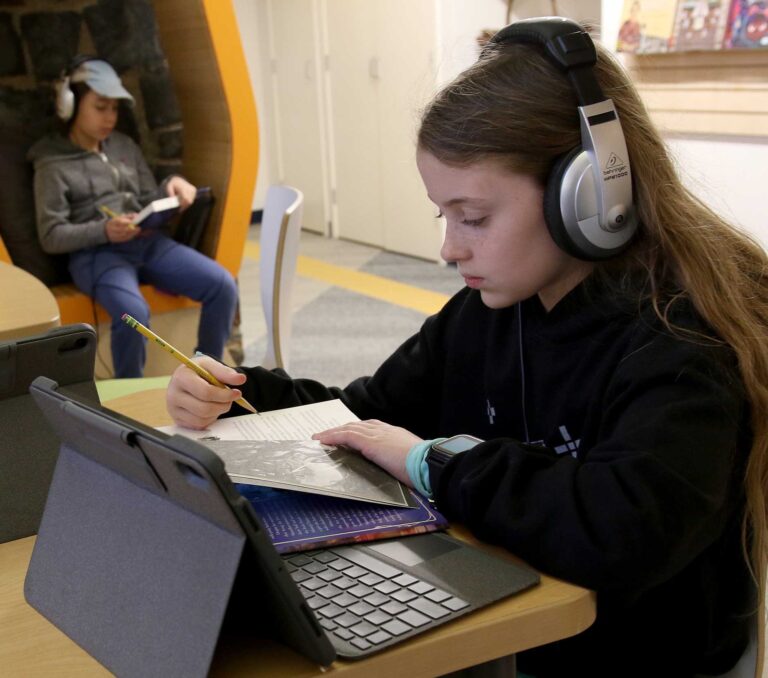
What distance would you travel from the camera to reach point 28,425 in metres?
1.04

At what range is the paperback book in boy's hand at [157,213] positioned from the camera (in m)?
3.08

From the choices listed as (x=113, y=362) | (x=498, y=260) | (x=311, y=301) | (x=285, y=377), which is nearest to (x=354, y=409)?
(x=285, y=377)

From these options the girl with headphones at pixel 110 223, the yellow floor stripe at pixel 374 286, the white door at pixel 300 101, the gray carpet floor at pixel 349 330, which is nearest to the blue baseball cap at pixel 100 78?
the girl with headphones at pixel 110 223

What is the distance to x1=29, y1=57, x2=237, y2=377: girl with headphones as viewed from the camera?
10.2ft

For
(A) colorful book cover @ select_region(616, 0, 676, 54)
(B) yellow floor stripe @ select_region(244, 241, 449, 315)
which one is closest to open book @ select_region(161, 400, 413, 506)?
(A) colorful book cover @ select_region(616, 0, 676, 54)

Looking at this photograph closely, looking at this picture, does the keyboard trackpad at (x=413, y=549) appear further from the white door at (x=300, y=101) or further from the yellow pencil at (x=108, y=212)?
the white door at (x=300, y=101)

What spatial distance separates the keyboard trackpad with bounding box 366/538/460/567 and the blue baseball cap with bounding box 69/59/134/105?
2598 millimetres

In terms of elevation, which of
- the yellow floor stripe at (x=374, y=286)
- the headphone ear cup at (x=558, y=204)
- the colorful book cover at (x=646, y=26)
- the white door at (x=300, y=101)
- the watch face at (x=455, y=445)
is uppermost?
the headphone ear cup at (x=558, y=204)

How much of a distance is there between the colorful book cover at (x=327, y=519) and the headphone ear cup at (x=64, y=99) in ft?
8.21

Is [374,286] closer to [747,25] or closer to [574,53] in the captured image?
[747,25]

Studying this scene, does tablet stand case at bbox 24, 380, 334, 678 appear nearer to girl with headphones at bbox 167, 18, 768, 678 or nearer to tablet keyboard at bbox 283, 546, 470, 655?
tablet keyboard at bbox 283, 546, 470, 655

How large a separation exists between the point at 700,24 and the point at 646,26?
0.78 ft

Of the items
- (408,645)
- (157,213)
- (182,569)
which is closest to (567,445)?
(408,645)

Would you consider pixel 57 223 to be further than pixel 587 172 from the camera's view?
Yes
